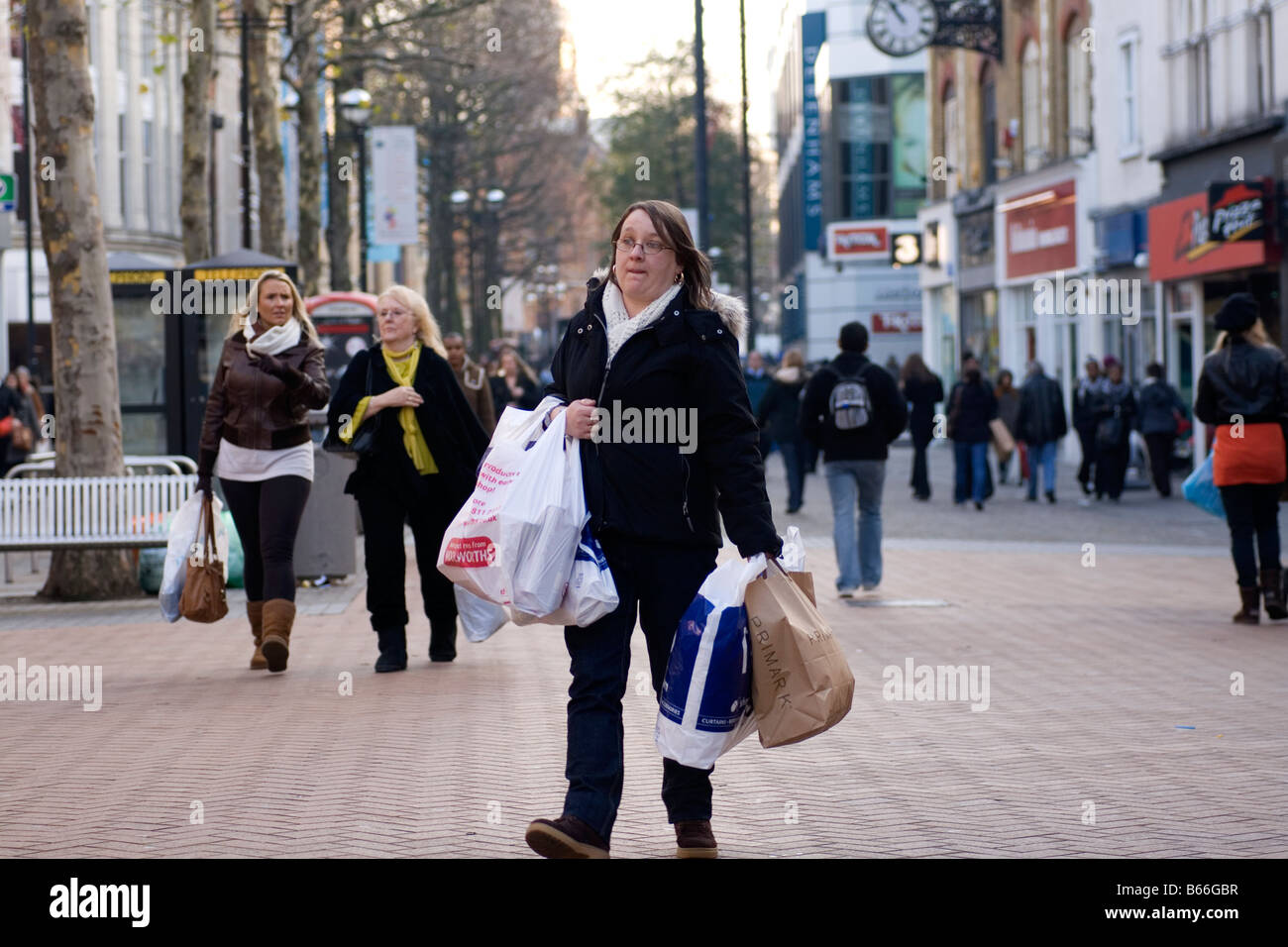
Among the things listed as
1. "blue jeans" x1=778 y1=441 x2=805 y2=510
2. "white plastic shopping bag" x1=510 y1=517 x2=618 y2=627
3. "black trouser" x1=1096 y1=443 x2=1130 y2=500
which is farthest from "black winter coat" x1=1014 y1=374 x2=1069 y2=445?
"white plastic shopping bag" x1=510 y1=517 x2=618 y2=627

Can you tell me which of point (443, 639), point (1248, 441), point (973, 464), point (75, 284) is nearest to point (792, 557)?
point (443, 639)

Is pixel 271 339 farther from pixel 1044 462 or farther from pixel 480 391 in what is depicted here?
pixel 1044 462

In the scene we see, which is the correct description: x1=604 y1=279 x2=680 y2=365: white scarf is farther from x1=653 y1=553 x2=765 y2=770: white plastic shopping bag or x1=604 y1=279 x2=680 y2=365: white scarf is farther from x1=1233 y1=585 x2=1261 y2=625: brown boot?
x1=1233 y1=585 x2=1261 y2=625: brown boot

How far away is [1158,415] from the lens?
23609 millimetres

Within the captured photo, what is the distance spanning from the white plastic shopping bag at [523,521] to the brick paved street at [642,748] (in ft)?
→ 2.69

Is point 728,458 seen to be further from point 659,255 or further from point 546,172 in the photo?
point 546,172

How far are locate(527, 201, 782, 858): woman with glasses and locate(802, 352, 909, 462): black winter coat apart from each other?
7.80 metres

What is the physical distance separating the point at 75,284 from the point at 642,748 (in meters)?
7.94

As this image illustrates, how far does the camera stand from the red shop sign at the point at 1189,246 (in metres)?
24.0

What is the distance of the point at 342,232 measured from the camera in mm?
33812

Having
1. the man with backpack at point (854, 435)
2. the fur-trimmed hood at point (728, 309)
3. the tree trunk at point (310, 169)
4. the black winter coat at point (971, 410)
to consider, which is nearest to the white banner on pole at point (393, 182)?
the tree trunk at point (310, 169)

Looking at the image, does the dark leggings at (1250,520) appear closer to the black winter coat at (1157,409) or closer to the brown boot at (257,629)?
the brown boot at (257,629)

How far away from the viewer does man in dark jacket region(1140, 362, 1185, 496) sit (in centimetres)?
2361
